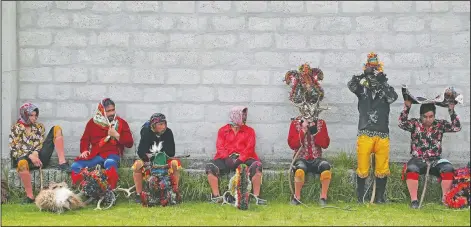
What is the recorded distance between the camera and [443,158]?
1039cm

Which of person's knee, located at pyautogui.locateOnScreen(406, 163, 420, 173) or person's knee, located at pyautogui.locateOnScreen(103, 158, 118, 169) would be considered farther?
person's knee, located at pyautogui.locateOnScreen(103, 158, 118, 169)

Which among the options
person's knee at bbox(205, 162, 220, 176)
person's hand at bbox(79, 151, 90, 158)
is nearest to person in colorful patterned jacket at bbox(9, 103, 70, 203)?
person's hand at bbox(79, 151, 90, 158)

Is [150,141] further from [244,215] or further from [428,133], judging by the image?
[428,133]

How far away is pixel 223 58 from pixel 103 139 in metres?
1.91

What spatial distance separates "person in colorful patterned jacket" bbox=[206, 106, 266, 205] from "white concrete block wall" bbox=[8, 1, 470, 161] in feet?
1.58

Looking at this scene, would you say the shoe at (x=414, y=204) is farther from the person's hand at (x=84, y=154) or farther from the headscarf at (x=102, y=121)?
the person's hand at (x=84, y=154)

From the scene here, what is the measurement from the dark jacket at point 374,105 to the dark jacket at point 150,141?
2.30 metres

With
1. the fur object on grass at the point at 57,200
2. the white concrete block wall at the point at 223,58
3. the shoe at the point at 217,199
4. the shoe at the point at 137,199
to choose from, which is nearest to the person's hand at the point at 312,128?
the white concrete block wall at the point at 223,58

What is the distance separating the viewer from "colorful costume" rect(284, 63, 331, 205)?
9664 mm

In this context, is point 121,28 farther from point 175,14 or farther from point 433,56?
point 433,56

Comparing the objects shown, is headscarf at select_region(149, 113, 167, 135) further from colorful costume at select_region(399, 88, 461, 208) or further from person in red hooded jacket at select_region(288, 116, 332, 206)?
colorful costume at select_region(399, 88, 461, 208)

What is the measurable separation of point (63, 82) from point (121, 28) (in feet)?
3.49

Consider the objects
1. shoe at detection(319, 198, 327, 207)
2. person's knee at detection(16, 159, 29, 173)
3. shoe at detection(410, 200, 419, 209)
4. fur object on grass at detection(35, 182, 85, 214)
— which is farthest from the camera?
person's knee at detection(16, 159, 29, 173)

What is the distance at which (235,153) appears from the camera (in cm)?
1002
